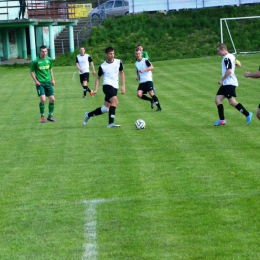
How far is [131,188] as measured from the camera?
361 inches

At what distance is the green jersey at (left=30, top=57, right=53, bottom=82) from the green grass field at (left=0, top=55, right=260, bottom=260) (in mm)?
1189

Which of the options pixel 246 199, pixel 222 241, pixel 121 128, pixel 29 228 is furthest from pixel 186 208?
pixel 121 128

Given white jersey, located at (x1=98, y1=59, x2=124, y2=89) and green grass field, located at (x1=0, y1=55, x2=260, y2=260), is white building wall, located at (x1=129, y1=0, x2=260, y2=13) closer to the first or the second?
green grass field, located at (x1=0, y1=55, x2=260, y2=260)

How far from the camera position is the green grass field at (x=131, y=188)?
666cm

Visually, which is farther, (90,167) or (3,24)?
(3,24)

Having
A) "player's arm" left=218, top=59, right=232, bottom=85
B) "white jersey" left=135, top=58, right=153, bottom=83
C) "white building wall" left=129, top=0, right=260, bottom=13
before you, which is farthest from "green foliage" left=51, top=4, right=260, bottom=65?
"player's arm" left=218, top=59, right=232, bottom=85

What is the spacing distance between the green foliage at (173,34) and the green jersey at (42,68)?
26.8 meters

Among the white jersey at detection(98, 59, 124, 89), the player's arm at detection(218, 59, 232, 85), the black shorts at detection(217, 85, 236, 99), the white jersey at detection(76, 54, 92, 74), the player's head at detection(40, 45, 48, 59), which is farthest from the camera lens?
the white jersey at detection(76, 54, 92, 74)

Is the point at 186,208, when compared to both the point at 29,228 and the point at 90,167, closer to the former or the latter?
the point at 29,228

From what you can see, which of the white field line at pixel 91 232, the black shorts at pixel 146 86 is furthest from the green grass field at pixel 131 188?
the black shorts at pixel 146 86

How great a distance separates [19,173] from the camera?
35.1 feet

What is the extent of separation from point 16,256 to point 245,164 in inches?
196

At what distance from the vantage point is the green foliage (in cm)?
4494

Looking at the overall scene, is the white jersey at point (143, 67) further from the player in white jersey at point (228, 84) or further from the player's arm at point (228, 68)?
the player's arm at point (228, 68)
